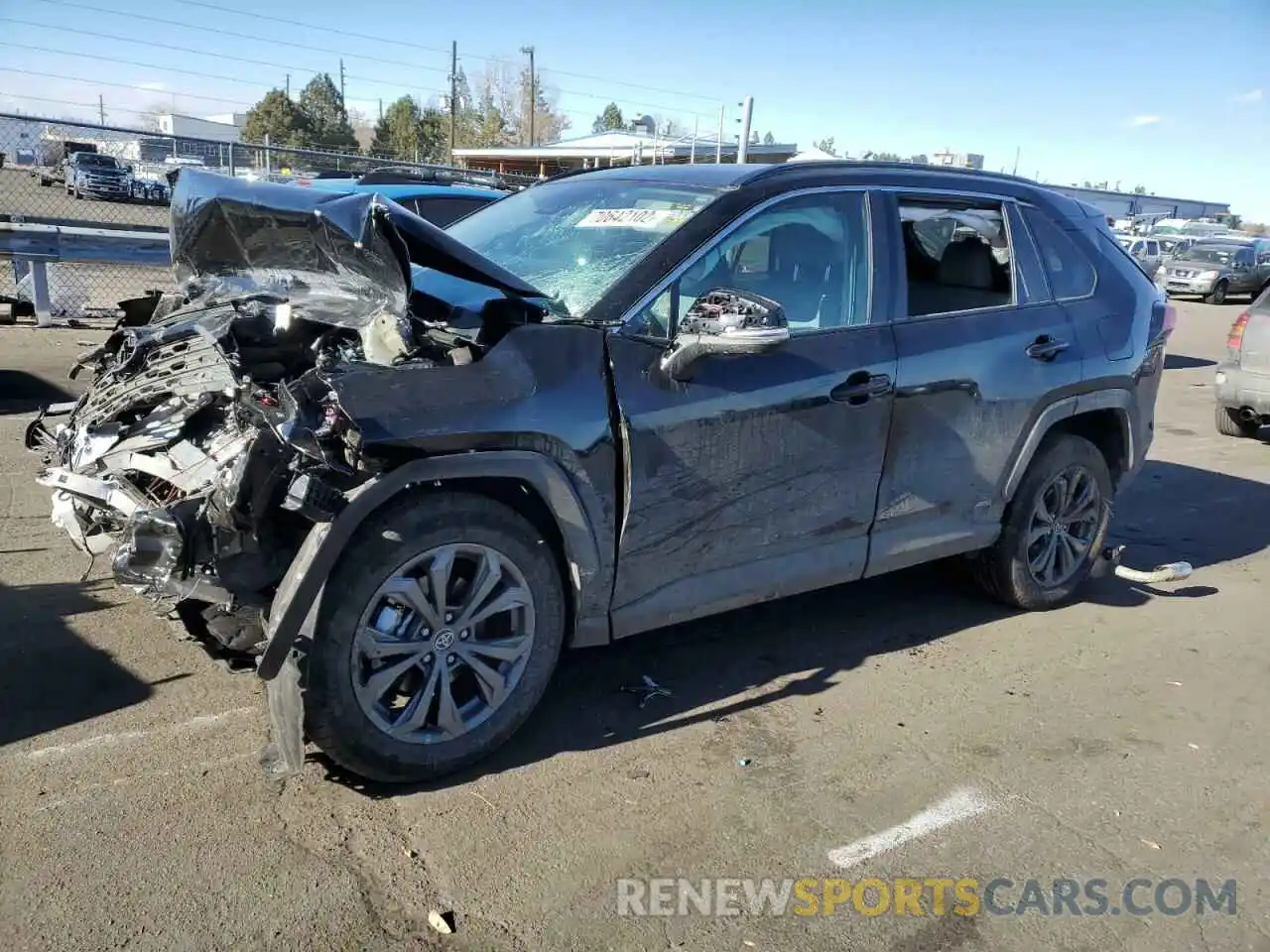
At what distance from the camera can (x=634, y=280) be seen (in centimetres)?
354

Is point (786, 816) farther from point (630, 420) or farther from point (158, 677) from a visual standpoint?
point (158, 677)

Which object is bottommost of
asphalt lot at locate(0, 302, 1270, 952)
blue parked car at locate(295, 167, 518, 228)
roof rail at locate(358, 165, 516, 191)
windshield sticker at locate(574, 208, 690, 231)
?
asphalt lot at locate(0, 302, 1270, 952)

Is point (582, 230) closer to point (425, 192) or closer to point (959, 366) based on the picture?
point (959, 366)

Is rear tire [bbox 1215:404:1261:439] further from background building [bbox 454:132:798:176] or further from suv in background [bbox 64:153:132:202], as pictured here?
background building [bbox 454:132:798:176]

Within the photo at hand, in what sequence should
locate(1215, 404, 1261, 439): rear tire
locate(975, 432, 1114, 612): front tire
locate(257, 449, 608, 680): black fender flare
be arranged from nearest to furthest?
locate(257, 449, 608, 680): black fender flare < locate(975, 432, 1114, 612): front tire < locate(1215, 404, 1261, 439): rear tire

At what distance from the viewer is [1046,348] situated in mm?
4629

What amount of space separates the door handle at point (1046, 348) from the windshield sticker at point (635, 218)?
73.4 inches

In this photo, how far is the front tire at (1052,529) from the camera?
4.83 meters

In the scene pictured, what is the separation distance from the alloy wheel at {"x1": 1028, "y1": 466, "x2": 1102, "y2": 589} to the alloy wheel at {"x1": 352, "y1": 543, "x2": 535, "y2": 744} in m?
2.83

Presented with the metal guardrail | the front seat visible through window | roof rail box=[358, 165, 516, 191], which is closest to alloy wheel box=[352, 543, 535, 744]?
the front seat visible through window

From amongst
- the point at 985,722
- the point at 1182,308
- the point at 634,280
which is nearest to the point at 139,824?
the point at 634,280

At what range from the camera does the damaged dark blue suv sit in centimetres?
294

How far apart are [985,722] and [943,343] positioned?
1.59 meters

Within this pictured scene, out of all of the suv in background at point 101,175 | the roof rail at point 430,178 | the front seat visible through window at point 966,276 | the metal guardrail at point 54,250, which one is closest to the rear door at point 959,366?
the front seat visible through window at point 966,276
